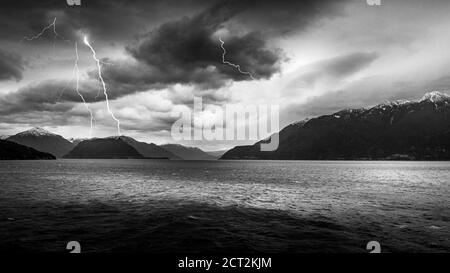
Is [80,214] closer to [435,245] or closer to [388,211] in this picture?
[435,245]

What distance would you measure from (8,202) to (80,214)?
48.3ft

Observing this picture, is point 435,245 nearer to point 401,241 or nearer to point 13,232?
point 401,241

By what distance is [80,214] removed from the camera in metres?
28.9

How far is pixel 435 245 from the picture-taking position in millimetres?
19000

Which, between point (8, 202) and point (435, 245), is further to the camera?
point (8, 202)

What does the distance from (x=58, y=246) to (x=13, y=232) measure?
5.86 m
